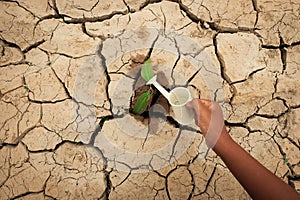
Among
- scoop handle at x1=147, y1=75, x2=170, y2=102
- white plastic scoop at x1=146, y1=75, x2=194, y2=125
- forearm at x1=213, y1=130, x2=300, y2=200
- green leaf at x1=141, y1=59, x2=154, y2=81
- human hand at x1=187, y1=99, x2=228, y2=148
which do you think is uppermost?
green leaf at x1=141, y1=59, x2=154, y2=81

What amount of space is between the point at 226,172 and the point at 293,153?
45 centimetres

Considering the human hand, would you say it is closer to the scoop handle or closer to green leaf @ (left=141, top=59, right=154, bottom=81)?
the scoop handle

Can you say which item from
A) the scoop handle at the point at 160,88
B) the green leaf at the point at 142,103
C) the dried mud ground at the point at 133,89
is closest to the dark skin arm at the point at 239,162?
the scoop handle at the point at 160,88

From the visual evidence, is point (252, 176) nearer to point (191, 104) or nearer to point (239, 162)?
point (239, 162)

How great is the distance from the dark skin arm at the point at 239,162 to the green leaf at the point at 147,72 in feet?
1.67

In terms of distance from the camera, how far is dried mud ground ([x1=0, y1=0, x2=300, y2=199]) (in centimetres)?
245

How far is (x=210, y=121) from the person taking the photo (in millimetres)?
1970

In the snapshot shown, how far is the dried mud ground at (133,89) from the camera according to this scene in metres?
2.45

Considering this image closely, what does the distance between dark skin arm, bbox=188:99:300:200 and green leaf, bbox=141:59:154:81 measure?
510 mm

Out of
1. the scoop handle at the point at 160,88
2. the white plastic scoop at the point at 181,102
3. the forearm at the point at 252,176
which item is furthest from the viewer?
the scoop handle at the point at 160,88

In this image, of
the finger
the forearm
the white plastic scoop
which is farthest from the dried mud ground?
the forearm

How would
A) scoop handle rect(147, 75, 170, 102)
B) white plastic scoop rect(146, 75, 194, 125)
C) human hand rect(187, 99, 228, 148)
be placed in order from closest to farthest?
human hand rect(187, 99, 228, 148) < white plastic scoop rect(146, 75, 194, 125) < scoop handle rect(147, 75, 170, 102)

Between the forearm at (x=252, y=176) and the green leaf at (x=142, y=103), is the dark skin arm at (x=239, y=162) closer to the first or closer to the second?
the forearm at (x=252, y=176)

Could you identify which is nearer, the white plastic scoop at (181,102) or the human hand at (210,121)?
the human hand at (210,121)
